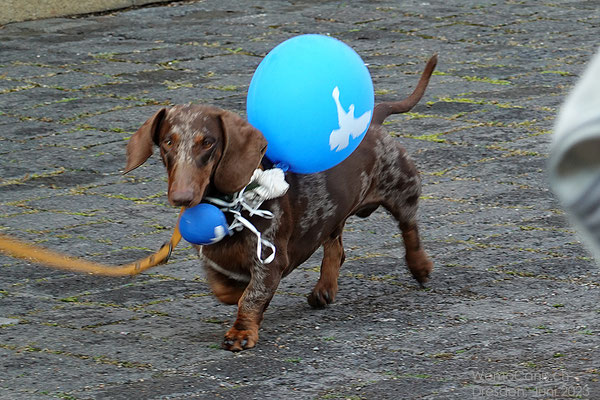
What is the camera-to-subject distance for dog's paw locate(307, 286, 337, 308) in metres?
3.61

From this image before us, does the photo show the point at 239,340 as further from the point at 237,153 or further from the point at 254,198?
the point at 237,153

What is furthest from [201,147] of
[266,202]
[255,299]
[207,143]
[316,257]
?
[316,257]

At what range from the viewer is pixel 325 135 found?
312cm

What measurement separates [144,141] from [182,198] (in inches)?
10.8

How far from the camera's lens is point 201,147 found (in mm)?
3057

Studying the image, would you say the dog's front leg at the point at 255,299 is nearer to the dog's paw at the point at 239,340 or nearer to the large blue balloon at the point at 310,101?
the dog's paw at the point at 239,340

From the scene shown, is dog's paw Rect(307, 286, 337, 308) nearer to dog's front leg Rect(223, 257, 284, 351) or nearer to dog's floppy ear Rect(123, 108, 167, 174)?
dog's front leg Rect(223, 257, 284, 351)

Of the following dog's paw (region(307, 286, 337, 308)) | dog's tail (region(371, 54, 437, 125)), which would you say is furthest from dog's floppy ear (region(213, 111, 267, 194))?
dog's tail (region(371, 54, 437, 125))

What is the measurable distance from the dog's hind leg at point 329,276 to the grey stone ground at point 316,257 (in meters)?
0.06

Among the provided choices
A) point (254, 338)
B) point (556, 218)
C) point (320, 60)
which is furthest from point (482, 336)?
point (556, 218)

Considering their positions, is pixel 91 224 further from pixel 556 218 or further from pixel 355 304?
pixel 556 218

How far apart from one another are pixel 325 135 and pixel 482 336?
0.80 metres

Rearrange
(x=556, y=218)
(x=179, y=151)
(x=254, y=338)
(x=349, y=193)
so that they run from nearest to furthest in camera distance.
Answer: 1. (x=179, y=151)
2. (x=254, y=338)
3. (x=349, y=193)
4. (x=556, y=218)

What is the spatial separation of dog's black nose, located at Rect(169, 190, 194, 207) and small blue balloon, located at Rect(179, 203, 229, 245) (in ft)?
0.38
